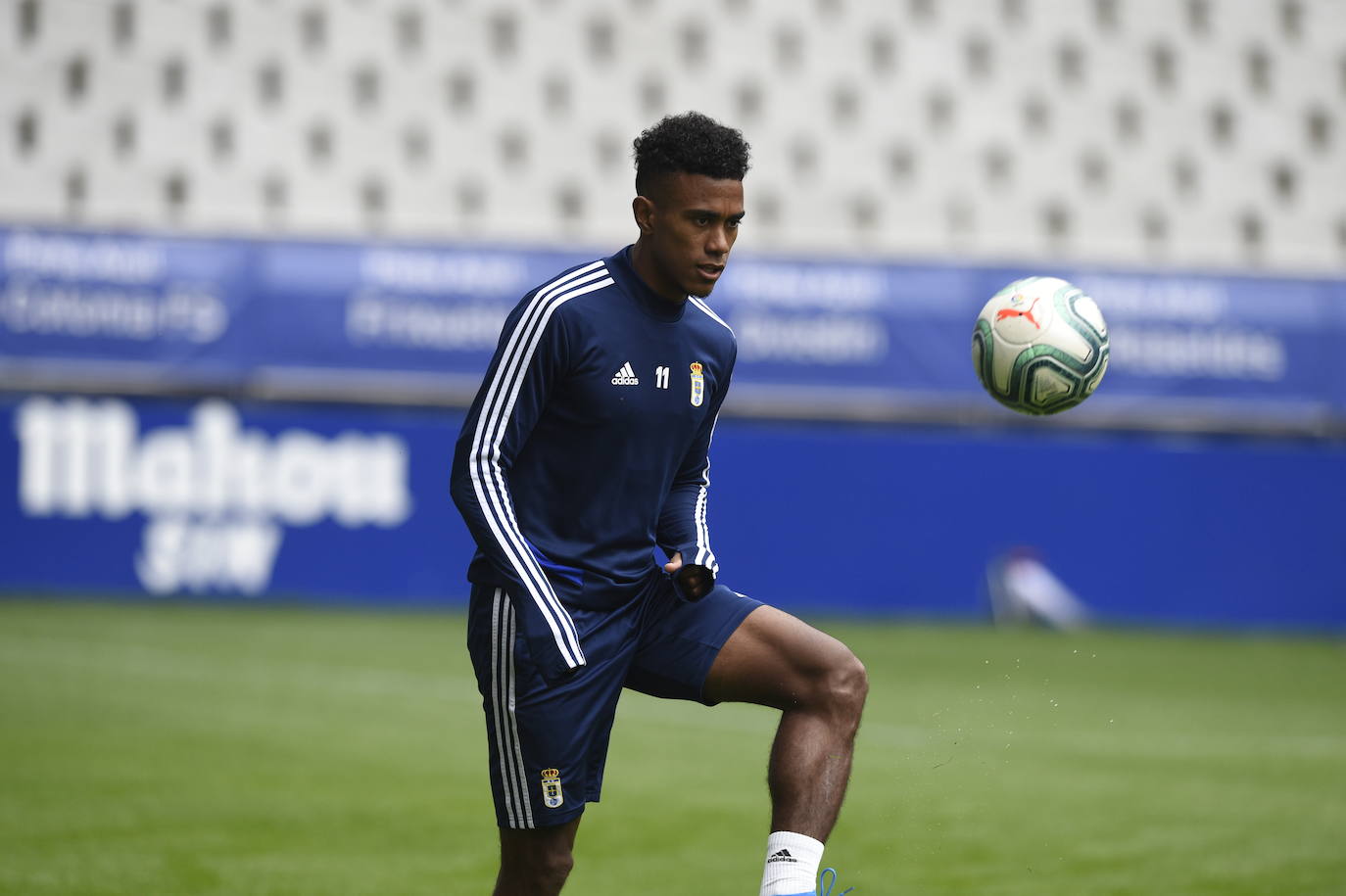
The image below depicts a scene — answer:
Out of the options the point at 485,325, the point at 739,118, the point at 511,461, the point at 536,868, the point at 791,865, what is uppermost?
the point at 739,118

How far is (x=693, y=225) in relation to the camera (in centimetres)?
471

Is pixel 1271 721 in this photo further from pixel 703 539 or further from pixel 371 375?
pixel 371 375

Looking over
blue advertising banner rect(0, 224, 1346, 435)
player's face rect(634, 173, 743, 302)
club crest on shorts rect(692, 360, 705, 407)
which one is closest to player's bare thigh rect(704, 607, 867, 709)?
club crest on shorts rect(692, 360, 705, 407)

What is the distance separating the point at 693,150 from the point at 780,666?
1.37 m

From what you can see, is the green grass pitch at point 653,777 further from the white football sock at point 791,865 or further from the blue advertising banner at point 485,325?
the blue advertising banner at point 485,325

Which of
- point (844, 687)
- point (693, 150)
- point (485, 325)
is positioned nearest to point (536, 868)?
point (844, 687)

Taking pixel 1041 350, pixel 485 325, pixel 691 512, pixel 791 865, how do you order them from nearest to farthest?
pixel 791 865 < pixel 691 512 < pixel 1041 350 < pixel 485 325

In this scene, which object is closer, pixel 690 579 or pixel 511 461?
pixel 511 461

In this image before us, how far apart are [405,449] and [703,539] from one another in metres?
15.1

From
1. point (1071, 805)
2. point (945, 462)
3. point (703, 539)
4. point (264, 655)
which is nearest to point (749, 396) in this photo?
point (945, 462)

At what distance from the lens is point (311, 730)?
10688 mm

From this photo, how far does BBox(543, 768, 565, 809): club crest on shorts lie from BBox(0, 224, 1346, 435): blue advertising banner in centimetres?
1733

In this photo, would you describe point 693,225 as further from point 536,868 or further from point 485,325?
point 485,325

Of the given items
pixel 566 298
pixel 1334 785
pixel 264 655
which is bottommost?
pixel 264 655
